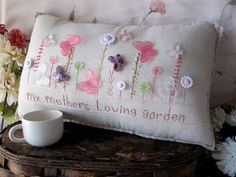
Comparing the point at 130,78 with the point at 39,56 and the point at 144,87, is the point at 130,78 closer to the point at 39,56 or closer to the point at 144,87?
the point at 144,87

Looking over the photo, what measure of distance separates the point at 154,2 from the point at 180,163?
41 centimetres

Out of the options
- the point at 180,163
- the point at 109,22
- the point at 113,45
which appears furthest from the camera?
the point at 109,22

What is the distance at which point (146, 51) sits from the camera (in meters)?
0.75

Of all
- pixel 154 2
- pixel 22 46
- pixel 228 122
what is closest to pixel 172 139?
pixel 228 122

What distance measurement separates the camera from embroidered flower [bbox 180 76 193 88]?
0.72m

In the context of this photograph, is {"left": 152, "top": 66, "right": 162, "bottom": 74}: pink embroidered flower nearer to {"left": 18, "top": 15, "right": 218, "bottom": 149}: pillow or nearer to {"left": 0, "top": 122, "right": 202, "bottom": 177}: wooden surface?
{"left": 18, "top": 15, "right": 218, "bottom": 149}: pillow

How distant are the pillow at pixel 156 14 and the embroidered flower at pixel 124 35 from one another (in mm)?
106

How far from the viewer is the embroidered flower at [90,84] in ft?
2.48

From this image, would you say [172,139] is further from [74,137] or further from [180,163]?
[74,137]

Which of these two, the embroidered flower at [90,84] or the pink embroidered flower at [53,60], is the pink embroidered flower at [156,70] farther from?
the pink embroidered flower at [53,60]

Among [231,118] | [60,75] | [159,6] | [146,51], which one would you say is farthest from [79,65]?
[231,118]

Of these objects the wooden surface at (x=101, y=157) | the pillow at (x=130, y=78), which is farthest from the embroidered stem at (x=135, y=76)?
the wooden surface at (x=101, y=157)

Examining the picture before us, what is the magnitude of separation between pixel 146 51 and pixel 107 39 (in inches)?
3.7

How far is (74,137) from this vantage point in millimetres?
768
